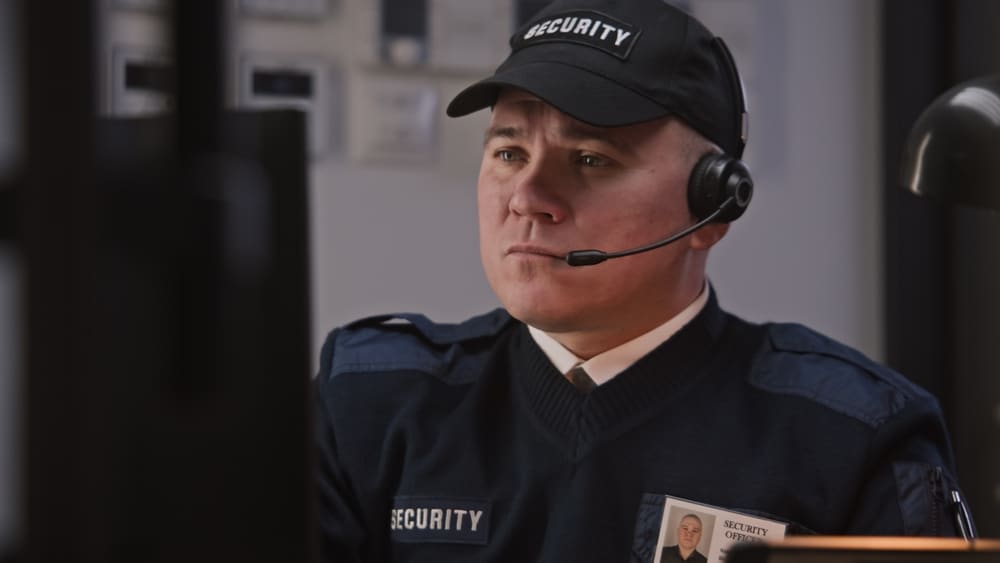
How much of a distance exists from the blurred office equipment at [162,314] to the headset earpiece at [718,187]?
2.84ft

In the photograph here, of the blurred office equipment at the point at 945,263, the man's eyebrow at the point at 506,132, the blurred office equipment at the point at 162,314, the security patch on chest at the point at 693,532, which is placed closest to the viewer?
the blurred office equipment at the point at 162,314

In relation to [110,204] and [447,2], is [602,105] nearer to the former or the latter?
[110,204]

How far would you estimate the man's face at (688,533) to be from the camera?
3.67 ft

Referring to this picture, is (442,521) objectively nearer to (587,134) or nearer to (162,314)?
(587,134)

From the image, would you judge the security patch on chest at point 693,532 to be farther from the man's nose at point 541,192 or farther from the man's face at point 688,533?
the man's nose at point 541,192

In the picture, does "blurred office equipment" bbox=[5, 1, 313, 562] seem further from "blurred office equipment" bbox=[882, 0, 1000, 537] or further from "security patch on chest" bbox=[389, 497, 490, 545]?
"blurred office equipment" bbox=[882, 0, 1000, 537]

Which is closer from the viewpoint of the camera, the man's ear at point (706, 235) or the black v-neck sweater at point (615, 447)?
the black v-neck sweater at point (615, 447)

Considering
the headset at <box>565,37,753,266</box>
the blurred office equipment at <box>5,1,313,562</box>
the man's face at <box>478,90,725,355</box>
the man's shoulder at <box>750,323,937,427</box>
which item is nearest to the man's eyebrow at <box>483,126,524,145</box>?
the man's face at <box>478,90,725,355</box>

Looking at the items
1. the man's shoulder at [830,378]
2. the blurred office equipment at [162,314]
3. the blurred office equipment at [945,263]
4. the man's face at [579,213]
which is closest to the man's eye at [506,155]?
the man's face at [579,213]

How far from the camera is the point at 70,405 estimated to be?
270 millimetres

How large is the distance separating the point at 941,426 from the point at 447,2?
1.31 metres

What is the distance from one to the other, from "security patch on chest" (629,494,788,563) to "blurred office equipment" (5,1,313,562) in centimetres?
81

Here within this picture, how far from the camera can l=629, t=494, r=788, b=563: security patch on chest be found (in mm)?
1116

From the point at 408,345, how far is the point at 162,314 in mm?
1049
